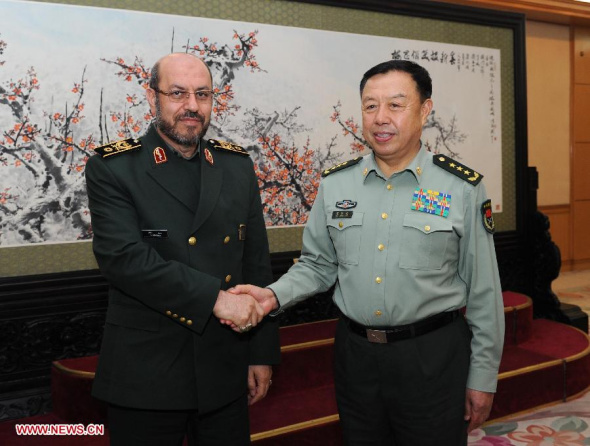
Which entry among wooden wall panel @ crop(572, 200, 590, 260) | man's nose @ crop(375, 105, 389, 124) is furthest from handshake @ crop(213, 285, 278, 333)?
wooden wall panel @ crop(572, 200, 590, 260)

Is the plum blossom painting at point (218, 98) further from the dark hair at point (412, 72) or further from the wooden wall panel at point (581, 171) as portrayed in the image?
the wooden wall panel at point (581, 171)

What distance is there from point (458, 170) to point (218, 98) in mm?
2075

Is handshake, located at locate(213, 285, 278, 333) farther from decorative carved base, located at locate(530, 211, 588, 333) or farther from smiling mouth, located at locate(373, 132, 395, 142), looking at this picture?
decorative carved base, located at locate(530, 211, 588, 333)

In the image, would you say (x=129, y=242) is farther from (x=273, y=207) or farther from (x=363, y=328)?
(x=273, y=207)

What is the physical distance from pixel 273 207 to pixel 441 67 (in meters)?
1.70

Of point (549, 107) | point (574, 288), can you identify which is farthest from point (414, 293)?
point (549, 107)

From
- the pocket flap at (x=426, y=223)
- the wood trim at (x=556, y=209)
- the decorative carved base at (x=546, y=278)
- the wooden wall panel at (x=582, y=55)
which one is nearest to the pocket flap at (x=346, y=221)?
the pocket flap at (x=426, y=223)

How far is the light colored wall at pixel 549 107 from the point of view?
6.85 metres

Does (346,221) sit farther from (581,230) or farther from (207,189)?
(581,230)

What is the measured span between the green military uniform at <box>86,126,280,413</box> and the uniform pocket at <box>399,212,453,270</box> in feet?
1.66

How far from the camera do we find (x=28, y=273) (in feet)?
9.48

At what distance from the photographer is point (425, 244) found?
5.14 ft

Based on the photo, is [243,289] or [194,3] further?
[194,3]

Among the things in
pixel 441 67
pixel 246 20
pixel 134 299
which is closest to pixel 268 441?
pixel 134 299
